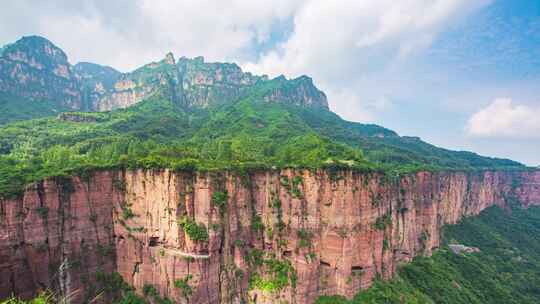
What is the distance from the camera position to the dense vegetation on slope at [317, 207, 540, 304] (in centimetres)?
4057

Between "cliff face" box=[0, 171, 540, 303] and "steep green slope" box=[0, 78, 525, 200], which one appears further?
"steep green slope" box=[0, 78, 525, 200]

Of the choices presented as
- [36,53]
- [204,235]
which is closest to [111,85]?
[36,53]

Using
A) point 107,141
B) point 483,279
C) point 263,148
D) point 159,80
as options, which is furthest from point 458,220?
point 159,80

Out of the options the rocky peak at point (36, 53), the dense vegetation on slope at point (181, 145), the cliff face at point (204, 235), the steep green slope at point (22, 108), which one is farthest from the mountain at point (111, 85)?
the cliff face at point (204, 235)

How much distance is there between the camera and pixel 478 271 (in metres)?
54.2

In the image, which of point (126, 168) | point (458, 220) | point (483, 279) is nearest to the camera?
point (126, 168)

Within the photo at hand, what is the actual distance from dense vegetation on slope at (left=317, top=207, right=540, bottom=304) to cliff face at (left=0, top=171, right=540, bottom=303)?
3506 millimetres

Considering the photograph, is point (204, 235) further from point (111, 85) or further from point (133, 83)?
point (111, 85)

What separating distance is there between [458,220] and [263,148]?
56854 mm

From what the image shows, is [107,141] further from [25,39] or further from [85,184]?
[25,39]

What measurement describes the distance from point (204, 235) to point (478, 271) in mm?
52264

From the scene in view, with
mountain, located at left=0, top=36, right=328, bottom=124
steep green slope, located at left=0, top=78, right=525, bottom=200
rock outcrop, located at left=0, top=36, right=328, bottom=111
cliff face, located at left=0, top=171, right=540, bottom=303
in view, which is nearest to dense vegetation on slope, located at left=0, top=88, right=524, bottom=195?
steep green slope, located at left=0, top=78, right=525, bottom=200

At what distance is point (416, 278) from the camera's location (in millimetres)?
45656

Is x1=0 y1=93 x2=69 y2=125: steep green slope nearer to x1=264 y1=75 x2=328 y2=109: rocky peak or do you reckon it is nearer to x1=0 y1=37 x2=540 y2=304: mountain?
x1=0 y1=37 x2=540 y2=304: mountain
